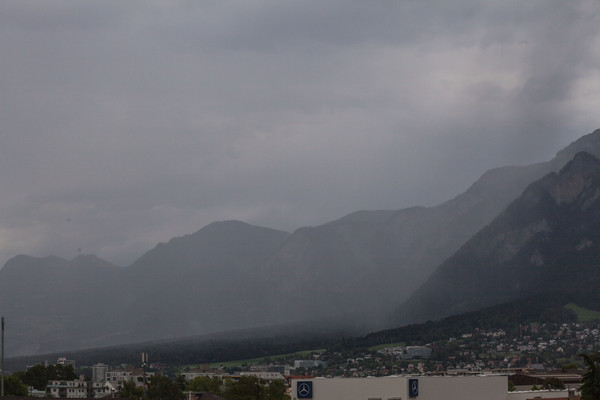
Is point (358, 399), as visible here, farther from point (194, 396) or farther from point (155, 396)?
point (155, 396)

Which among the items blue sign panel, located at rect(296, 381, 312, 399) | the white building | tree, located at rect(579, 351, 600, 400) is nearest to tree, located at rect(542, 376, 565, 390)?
tree, located at rect(579, 351, 600, 400)

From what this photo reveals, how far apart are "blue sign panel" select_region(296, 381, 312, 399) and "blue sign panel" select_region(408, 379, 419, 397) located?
35.0 ft

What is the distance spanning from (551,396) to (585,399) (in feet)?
50.7

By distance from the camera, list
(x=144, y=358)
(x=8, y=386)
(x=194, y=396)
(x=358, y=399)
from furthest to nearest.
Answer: (x=8, y=386) < (x=194, y=396) < (x=144, y=358) < (x=358, y=399)

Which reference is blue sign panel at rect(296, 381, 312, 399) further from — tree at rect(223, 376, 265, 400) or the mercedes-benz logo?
tree at rect(223, 376, 265, 400)

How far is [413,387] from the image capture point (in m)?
102

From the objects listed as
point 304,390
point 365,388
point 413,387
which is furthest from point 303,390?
point 413,387

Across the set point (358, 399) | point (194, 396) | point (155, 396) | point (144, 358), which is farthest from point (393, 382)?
point (155, 396)

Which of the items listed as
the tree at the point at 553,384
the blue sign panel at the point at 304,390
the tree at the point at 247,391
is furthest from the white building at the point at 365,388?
the tree at the point at 553,384

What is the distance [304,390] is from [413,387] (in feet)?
38.7

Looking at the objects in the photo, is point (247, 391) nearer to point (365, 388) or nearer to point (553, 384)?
point (553, 384)

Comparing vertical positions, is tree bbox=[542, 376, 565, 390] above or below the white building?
below

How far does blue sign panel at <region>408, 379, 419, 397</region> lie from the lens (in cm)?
10156

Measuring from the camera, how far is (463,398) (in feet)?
357
